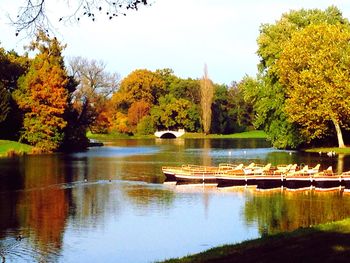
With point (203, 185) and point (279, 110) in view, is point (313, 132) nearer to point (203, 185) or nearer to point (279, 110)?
point (279, 110)

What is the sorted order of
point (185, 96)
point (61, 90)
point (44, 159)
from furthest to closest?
1. point (185, 96)
2. point (61, 90)
3. point (44, 159)

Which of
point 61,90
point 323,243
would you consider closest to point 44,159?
point 61,90

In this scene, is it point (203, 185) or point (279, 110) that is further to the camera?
point (279, 110)

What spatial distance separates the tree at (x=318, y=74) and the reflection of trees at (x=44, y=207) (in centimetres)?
2682

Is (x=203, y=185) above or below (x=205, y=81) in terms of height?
below

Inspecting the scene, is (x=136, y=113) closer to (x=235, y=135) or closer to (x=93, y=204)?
(x=235, y=135)

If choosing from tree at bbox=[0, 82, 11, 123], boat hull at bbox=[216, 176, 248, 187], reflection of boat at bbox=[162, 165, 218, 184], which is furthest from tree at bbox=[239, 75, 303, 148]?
boat hull at bbox=[216, 176, 248, 187]

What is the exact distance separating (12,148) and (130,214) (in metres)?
40.7

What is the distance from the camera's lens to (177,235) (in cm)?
2388

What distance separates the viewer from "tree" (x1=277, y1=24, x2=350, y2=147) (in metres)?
60.9

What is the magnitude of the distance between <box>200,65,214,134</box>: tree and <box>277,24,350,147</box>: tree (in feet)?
209

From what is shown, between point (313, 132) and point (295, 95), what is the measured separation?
7755 millimetres

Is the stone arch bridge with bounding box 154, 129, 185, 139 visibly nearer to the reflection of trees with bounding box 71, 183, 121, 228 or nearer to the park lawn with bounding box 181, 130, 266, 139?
the park lawn with bounding box 181, 130, 266, 139

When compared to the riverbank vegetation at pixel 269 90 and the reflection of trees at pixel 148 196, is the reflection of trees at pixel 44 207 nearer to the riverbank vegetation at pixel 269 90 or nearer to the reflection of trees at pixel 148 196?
the reflection of trees at pixel 148 196
